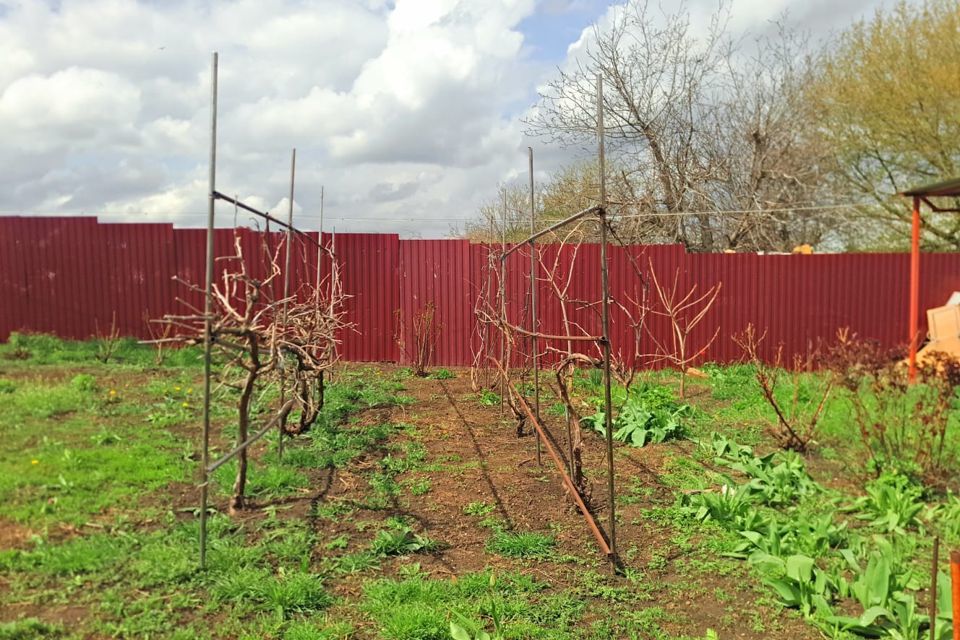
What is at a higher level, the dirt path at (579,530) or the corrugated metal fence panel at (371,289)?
the corrugated metal fence panel at (371,289)

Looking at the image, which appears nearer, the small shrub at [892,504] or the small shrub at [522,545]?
the small shrub at [522,545]


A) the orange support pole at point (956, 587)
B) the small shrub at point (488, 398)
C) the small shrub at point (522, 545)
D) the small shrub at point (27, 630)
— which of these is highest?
the orange support pole at point (956, 587)

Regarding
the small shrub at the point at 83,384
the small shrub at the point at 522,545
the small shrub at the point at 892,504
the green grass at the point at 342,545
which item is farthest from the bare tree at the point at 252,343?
the small shrub at the point at 892,504

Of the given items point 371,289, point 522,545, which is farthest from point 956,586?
point 371,289

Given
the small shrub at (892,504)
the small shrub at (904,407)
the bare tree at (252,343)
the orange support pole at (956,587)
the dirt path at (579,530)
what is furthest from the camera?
the small shrub at (904,407)

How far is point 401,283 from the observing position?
10016 millimetres

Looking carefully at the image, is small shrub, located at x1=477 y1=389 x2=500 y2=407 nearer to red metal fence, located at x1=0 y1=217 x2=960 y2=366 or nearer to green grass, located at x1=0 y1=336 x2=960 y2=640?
green grass, located at x1=0 y1=336 x2=960 y2=640

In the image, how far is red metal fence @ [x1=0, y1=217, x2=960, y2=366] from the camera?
9922 millimetres

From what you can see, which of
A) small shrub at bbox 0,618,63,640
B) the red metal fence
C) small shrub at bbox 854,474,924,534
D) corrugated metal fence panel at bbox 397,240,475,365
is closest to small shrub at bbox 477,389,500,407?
the red metal fence

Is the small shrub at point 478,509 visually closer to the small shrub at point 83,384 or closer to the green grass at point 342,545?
the green grass at point 342,545

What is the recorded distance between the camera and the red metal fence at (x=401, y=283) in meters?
9.92

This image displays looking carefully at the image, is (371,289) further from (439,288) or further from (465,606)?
(465,606)

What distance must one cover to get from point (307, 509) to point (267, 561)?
2.37 feet

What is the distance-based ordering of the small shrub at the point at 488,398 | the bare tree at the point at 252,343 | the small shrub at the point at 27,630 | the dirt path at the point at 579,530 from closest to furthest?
the small shrub at the point at 27,630 < the dirt path at the point at 579,530 < the bare tree at the point at 252,343 < the small shrub at the point at 488,398
